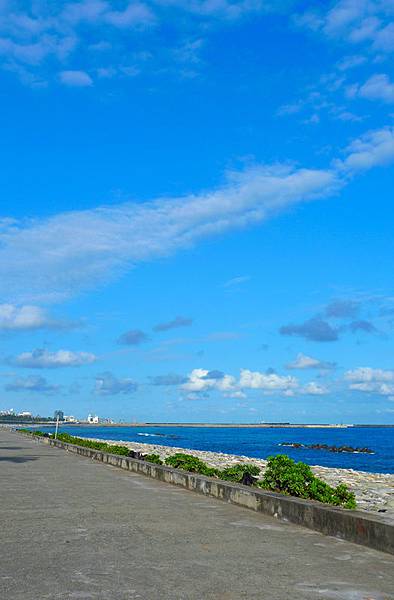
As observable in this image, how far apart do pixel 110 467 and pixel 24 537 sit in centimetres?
1438

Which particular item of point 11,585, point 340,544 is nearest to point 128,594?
point 11,585

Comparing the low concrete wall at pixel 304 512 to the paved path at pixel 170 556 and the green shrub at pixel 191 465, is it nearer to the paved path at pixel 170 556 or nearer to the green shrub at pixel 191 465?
the paved path at pixel 170 556

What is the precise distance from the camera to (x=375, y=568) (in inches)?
280

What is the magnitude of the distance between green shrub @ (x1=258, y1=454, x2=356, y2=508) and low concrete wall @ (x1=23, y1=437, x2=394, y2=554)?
1.38 feet

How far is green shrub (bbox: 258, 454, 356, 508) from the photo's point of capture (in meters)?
10.9

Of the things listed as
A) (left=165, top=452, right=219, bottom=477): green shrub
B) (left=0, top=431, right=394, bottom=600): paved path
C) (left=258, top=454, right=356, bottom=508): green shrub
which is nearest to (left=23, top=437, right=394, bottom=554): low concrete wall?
(left=0, top=431, right=394, bottom=600): paved path

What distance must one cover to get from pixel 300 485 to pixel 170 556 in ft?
15.0

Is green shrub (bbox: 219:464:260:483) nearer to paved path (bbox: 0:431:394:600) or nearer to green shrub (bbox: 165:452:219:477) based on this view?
green shrub (bbox: 165:452:219:477)

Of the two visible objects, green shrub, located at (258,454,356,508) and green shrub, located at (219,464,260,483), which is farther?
green shrub, located at (219,464,260,483)

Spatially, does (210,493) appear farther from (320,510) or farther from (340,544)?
(340,544)

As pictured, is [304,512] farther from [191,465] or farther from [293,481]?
[191,465]

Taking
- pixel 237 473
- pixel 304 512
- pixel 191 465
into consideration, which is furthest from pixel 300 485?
pixel 191 465

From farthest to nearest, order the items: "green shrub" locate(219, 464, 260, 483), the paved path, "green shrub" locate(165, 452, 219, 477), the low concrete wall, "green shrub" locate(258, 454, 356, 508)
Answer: "green shrub" locate(165, 452, 219, 477) < "green shrub" locate(219, 464, 260, 483) < "green shrub" locate(258, 454, 356, 508) < the low concrete wall < the paved path

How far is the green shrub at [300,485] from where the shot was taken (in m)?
10.9
